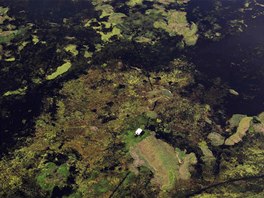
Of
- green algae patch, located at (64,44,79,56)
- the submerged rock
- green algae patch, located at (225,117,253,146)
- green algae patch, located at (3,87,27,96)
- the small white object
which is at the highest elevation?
green algae patch, located at (64,44,79,56)

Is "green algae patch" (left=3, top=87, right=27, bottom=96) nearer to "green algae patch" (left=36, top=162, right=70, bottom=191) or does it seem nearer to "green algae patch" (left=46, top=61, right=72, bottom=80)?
"green algae patch" (left=46, top=61, right=72, bottom=80)

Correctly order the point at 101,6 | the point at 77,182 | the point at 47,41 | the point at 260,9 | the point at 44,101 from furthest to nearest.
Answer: the point at 260,9 < the point at 101,6 < the point at 47,41 < the point at 44,101 < the point at 77,182

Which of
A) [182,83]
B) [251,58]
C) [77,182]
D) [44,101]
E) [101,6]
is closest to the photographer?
[77,182]

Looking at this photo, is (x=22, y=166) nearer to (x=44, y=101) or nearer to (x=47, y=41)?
(x=44, y=101)

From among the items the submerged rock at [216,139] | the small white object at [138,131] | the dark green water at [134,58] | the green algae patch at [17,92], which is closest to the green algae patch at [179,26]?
the dark green water at [134,58]

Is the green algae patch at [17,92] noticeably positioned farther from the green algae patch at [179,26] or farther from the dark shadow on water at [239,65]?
the green algae patch at [179,26]

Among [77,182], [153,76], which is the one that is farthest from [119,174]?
[153,76]

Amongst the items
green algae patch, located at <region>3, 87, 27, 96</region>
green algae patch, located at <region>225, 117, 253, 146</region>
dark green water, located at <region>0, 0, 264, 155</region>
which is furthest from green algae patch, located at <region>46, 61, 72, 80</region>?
green algae patch, located at <region>225, 117, 253, 146</region>
